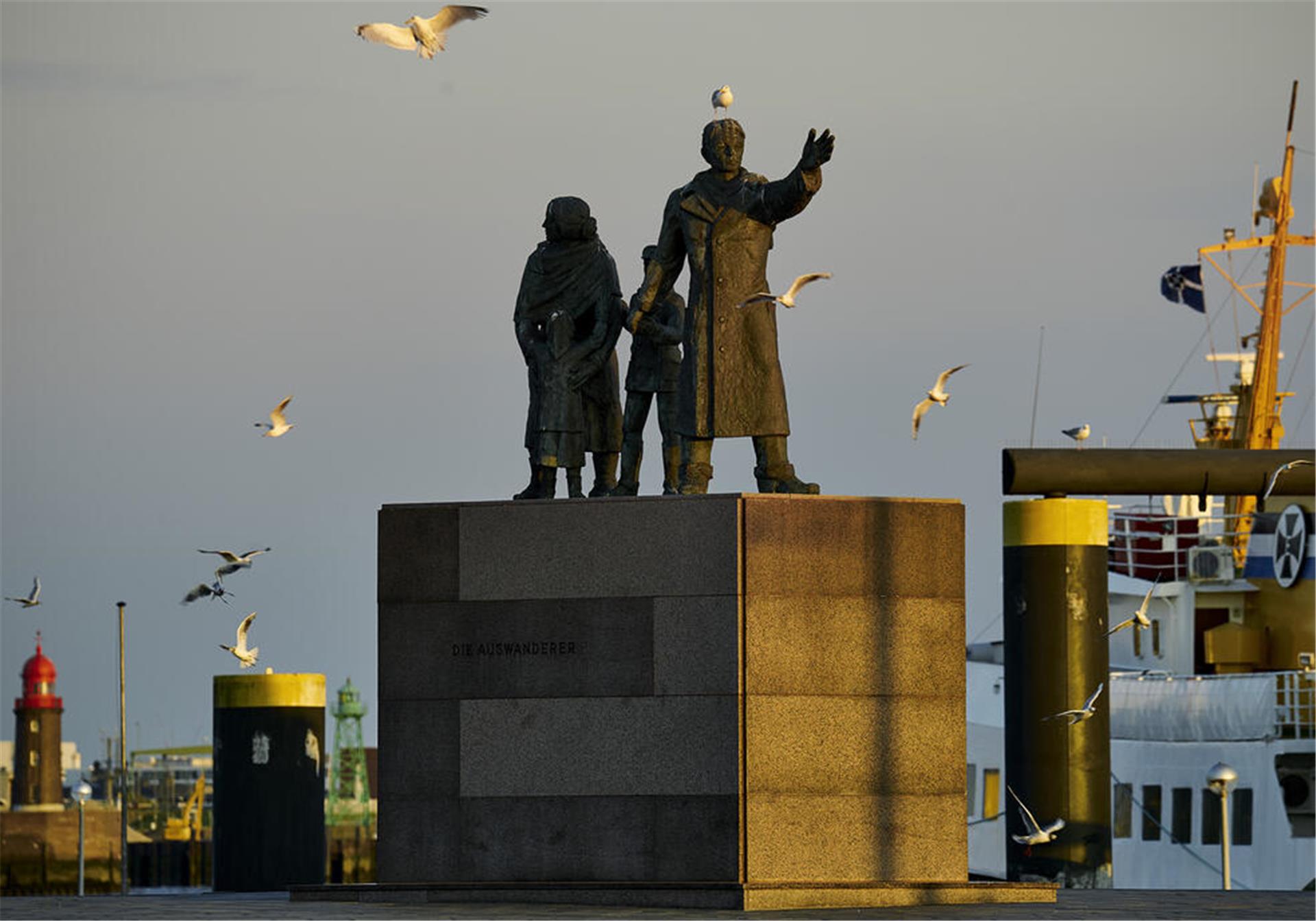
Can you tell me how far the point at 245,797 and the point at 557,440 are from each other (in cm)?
1269

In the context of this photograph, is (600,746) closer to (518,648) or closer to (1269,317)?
(518,648)

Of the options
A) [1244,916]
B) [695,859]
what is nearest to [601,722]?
[695,859]

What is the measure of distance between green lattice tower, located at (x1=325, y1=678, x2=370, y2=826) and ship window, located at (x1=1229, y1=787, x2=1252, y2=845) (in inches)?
4717

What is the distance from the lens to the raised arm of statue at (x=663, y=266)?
2502cm

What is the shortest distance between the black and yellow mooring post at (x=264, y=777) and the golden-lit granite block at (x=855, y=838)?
14.1m

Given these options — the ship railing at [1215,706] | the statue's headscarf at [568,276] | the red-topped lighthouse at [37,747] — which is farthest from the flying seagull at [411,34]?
the red-topped lighthouse at [37,747]

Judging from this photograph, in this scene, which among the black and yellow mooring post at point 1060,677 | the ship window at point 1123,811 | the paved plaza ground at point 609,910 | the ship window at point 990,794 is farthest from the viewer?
the ship window at point 990,794

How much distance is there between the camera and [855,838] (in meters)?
23.5

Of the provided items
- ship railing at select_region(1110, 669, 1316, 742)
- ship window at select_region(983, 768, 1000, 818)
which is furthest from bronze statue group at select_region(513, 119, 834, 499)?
ship window at select_region(983, 768, 1000, 818)

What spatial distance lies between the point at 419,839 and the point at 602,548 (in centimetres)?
272

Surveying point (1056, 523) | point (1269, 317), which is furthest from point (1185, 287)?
point (1056, 523)

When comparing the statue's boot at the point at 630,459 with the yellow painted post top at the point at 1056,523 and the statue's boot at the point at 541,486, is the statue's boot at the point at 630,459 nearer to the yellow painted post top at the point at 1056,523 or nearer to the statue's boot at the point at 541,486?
the statue's boot at the point at 541,486

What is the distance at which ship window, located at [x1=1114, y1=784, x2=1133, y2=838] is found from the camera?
50.3 m

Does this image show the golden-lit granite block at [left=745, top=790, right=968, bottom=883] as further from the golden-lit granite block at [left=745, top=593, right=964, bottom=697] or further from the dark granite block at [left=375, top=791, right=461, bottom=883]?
the dark granite block at [left=375, top=791, right=461, bottom=883]
